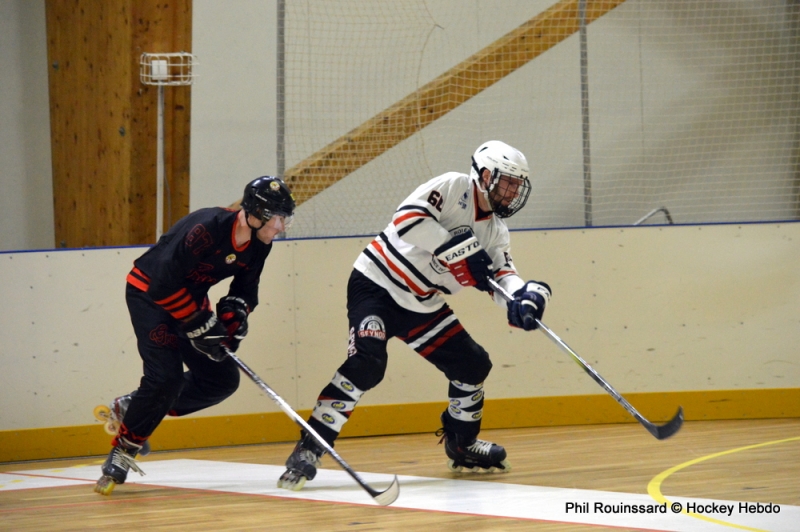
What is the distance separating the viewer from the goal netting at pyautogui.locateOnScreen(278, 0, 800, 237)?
5.36m

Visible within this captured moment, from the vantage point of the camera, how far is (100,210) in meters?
5.17

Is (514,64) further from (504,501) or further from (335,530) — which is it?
(335,530)

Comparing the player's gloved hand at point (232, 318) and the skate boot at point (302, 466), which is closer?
the skate boot at point (302, 466)

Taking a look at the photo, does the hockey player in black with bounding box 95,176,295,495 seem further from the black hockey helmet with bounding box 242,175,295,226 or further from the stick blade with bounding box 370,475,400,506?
the stick blade with bounding box 370,475,400,506

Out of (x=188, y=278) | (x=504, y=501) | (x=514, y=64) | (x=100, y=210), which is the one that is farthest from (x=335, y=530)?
(x=514, y=64)

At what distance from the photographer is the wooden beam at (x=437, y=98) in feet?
16.6

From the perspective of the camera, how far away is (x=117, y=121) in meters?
5.06

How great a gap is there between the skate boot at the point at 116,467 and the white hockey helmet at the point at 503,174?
5.55 ft

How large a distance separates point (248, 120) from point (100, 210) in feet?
4.07

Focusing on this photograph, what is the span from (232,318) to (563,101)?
11.0 feet

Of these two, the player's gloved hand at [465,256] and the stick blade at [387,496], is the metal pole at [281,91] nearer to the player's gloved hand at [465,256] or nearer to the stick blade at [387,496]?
the player's gloved hand at [465,256]

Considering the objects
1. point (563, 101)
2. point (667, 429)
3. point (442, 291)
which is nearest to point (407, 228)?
point (442, 291)

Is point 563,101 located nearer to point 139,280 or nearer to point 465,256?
point 465,256

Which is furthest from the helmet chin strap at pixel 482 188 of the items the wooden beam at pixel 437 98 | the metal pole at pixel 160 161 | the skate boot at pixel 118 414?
the metal pole at pixel 160 161
